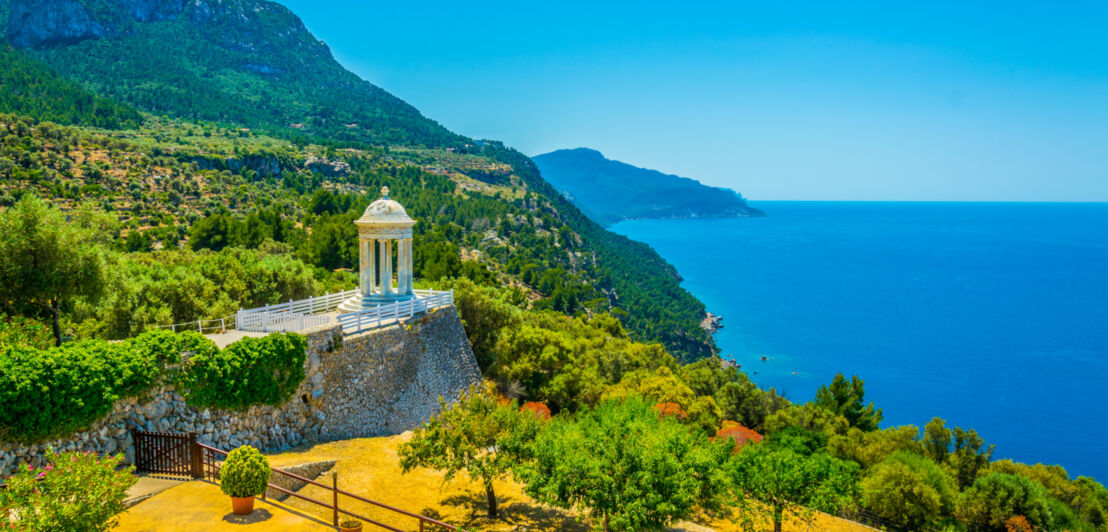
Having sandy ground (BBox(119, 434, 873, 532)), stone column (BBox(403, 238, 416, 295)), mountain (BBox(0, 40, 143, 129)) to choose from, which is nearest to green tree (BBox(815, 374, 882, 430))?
sandy ground (BBox(119, 434, 873, 532))

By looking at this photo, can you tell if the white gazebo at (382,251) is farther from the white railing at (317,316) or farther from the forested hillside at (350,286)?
the forested hillside at (350,286)

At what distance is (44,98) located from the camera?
79812 mm

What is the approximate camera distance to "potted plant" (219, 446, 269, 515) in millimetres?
12547

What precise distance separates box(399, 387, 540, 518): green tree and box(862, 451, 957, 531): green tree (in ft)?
50.9

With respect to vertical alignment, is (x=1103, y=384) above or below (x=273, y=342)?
below

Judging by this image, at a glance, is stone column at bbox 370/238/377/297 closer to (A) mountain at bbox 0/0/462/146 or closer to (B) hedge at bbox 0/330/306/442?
(B) hedge at bbox 0/330/306/442

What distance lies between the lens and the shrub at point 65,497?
30.1 feet

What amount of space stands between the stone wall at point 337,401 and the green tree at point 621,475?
861 centimetres

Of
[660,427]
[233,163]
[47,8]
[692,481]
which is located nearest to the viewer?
[692,481]

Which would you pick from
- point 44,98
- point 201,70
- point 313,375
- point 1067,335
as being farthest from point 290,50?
point 1067,335

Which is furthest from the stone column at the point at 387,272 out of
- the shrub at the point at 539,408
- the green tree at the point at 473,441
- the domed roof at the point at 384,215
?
the green tree at the point at 473,441

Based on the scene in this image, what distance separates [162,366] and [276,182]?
240ft

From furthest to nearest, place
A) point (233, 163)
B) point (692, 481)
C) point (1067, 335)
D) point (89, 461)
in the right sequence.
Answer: point (1067, 335) → point (233, 163) → point (692, 481) → point (89, 461)

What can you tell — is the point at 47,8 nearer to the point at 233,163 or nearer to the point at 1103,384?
the point at 233,163
